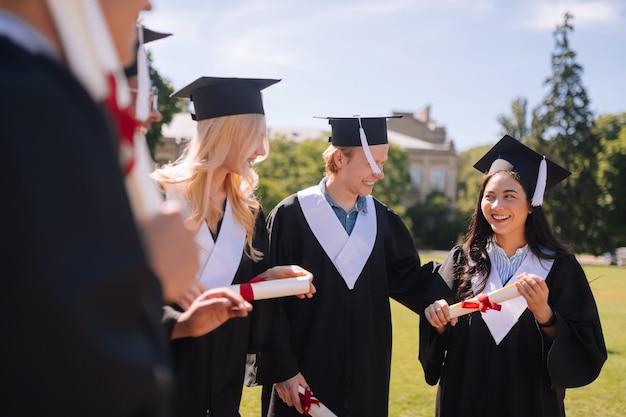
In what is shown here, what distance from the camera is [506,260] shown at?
379cm

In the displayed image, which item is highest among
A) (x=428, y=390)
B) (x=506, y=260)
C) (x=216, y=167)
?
(x=216, y=167)

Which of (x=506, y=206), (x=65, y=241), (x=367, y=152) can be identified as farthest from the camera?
(x=367, y=152)

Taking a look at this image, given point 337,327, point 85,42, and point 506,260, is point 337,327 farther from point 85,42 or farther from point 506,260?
point 85,42

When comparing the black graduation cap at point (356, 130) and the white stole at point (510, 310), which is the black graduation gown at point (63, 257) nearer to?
the white stole at point (510, 310)

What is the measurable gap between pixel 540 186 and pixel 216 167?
196cm

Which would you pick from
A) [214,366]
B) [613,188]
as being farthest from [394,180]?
[214,366]

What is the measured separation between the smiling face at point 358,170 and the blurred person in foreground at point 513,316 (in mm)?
681

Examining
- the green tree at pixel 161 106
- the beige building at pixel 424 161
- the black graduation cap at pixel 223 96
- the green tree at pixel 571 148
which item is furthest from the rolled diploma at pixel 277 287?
the beige building at pixel 424 161

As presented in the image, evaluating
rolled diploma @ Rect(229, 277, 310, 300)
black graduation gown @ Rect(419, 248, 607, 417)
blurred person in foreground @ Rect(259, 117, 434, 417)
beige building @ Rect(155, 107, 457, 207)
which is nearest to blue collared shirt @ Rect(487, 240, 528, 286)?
black graduation gown @ Rect(419, 248, 607, 417)

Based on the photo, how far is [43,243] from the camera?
0.80 meters

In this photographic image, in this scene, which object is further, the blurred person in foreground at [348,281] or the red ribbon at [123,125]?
the blurred person in foreground at [348,281]

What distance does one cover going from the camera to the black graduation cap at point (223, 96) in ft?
9.96

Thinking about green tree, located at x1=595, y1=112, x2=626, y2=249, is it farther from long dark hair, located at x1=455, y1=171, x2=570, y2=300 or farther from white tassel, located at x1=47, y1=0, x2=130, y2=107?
white tassel, located at x1=47, y1=0, x2=130, y2=107

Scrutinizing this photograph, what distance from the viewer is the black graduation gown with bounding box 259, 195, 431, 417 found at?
12.2 feet
